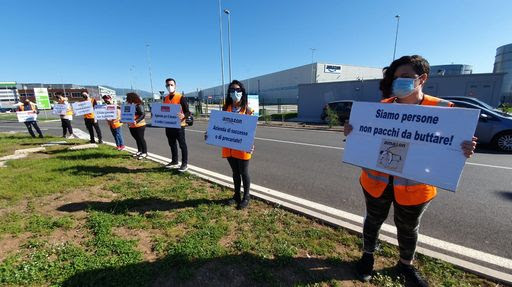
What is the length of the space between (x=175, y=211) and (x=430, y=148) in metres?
3.20

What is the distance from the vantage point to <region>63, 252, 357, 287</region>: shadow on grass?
2264 millimetres

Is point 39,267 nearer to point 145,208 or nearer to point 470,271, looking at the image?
point 145,208

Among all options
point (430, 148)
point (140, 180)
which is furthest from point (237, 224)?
point (140, 180)

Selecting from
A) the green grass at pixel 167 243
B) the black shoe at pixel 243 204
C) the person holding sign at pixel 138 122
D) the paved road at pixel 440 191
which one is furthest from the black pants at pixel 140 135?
the black shoe at pixel 243 204

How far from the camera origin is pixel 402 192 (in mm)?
2043

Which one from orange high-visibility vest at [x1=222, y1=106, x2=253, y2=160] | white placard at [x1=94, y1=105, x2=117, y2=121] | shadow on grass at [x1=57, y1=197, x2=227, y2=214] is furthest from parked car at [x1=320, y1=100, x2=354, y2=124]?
shadow on grass at [x1=57, y1=197, x2=227, y2=214]

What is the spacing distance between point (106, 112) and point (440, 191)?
9.06 m

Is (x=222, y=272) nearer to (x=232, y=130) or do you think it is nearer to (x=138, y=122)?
(x=232, y=130)

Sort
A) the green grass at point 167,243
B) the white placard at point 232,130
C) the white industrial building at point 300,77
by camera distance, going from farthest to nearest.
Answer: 1. the white industrial building at point 300,77
2. the white placard at point 232,130
3. the green grass at point 167,243

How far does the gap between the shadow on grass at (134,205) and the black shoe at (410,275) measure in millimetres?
2416

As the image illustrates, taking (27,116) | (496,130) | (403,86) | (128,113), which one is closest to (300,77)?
(496,130)

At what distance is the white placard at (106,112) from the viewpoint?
7.94m

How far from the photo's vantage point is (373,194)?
2213 mm

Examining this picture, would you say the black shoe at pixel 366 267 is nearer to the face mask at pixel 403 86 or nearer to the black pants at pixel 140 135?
the face mask at pixel 403 86
